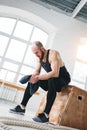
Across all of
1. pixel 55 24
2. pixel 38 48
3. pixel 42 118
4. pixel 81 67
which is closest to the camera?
pixel 42 118

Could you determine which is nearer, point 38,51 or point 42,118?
point 42,118

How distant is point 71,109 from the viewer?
211 centimetres

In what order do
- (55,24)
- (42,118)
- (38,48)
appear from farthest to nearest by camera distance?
(55,24), (38,48), (42,118)

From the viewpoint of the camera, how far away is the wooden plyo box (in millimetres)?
2047

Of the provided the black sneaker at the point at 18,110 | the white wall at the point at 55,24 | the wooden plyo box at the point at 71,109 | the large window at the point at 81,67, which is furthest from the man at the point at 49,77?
the large window at the point at 81,67

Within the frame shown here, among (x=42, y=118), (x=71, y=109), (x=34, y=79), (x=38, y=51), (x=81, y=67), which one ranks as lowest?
(x=42, y=118)

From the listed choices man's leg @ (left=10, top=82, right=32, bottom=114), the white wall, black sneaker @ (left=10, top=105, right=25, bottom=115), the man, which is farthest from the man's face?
the white wall

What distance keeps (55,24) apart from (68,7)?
58 cm

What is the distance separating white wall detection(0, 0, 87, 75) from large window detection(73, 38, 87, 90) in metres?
0.23

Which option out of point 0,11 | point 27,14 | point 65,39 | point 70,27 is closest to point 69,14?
point 70,27

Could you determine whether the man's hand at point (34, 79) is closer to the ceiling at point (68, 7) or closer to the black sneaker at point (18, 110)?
the black sneaker at point (18, 110)

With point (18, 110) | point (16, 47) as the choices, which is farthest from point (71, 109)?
point (16, 47)

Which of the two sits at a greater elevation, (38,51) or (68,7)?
(68,7)

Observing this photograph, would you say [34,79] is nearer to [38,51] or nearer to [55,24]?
[38,51]
